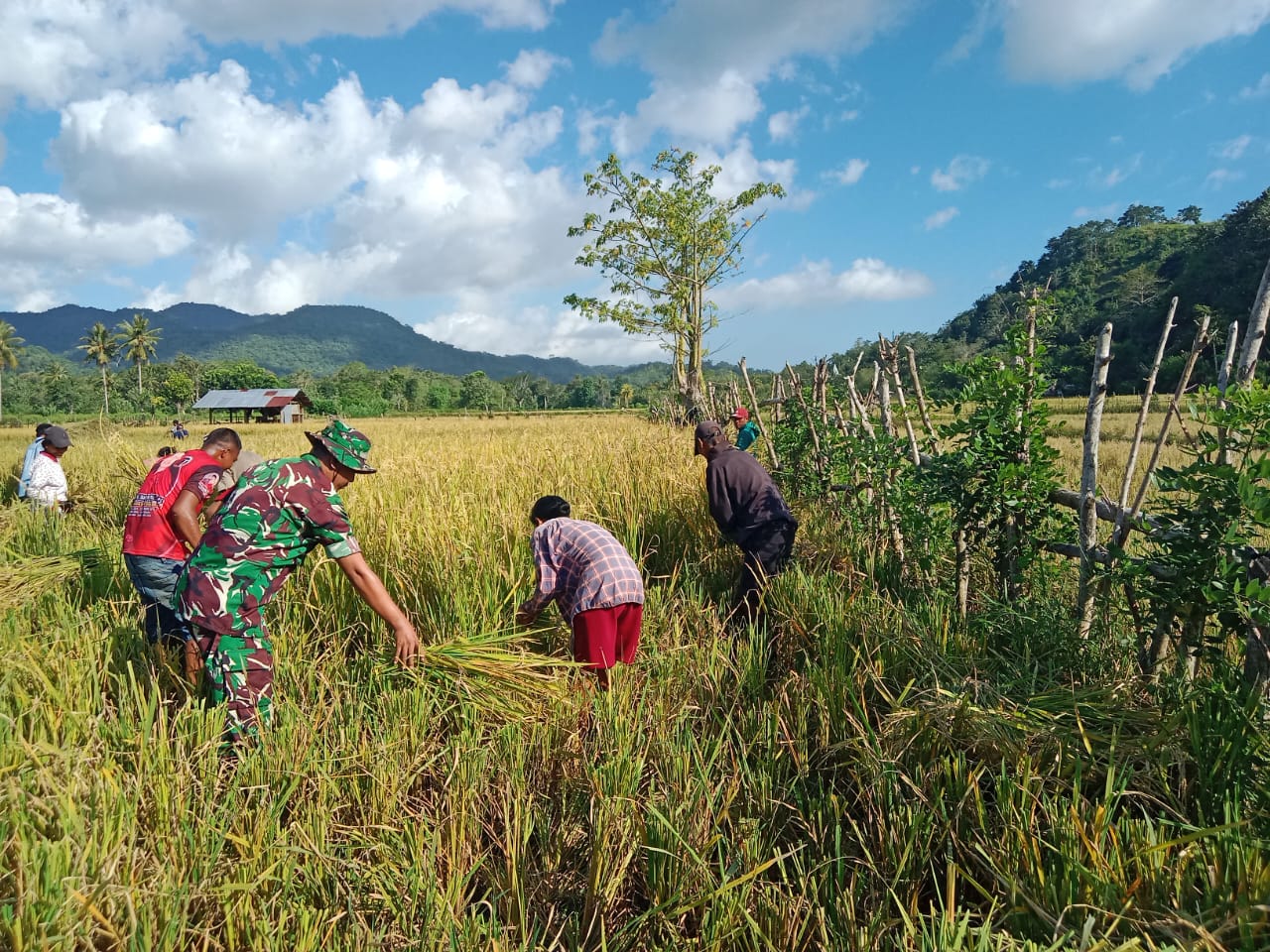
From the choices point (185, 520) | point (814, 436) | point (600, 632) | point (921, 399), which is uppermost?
point (921, 399)

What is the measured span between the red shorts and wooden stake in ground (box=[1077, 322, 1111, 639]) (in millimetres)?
2006

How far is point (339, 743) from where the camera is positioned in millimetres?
2182

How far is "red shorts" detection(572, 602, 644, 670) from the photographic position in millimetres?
3041

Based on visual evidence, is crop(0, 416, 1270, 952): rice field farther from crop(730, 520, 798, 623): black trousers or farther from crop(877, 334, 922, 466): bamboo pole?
crop(877, 334, 922, 466): bamboo pole

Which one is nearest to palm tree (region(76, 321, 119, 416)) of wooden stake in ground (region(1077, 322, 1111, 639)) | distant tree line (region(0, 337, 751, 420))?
distant tree line (region(0, 337, 751, 420))

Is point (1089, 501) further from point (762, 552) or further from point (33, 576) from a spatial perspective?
point (33, 576)

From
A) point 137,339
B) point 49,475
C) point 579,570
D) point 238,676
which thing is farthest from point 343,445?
point 137,339

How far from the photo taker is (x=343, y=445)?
2533 millimetres

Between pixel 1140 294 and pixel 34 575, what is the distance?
5470 cm

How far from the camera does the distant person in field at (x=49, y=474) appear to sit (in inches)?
224

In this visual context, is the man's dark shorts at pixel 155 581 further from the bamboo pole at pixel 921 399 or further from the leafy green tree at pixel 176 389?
the leafy green tree at pixel 176 389

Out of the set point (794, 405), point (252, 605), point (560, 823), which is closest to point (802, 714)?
point (560, 823)

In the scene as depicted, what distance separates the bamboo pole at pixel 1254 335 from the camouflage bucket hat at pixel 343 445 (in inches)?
127

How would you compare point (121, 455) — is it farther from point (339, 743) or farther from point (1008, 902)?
point (1008, 902)
